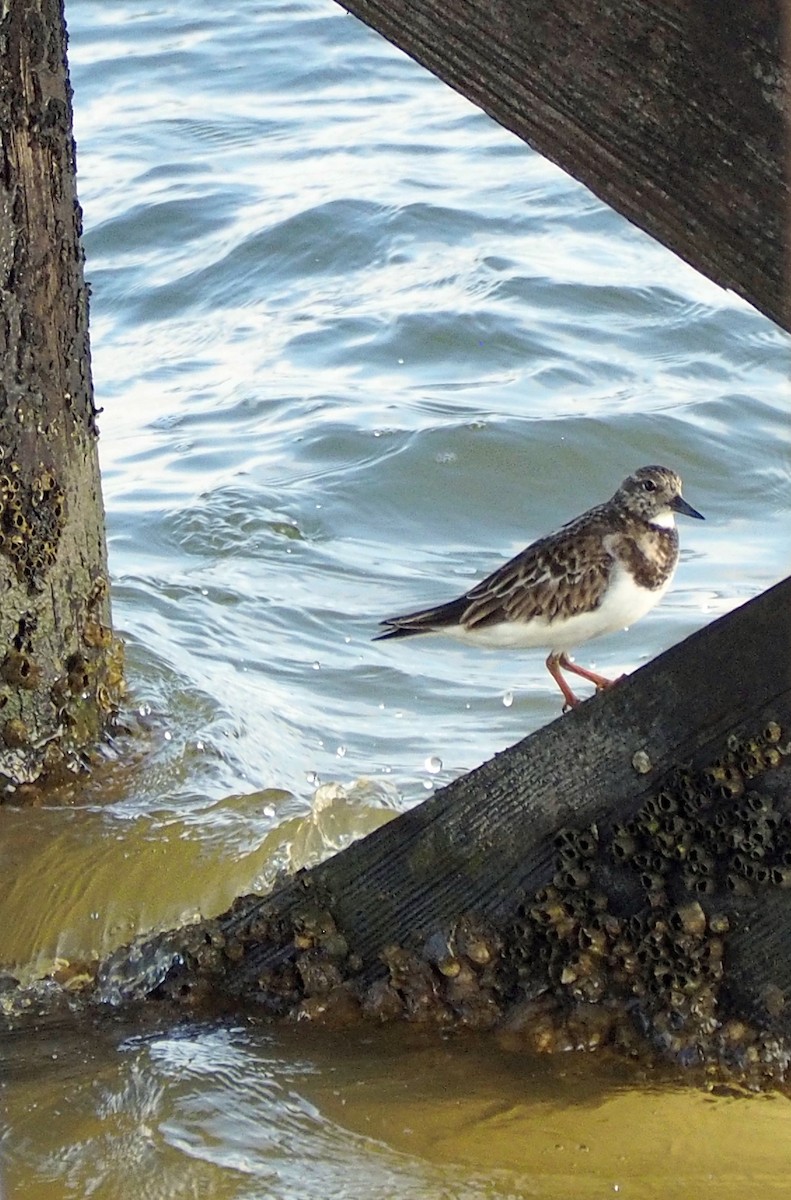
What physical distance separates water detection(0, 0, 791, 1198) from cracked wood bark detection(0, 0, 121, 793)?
0.24 m

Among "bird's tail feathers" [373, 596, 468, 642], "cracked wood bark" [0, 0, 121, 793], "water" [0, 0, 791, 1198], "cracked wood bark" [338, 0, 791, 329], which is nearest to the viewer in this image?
"cracked wood bark" [338, 0, 791, 329]

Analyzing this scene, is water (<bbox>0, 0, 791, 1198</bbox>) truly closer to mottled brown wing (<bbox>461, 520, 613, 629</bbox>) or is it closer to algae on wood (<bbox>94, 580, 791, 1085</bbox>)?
algae on wood (<bbox>94, 580, 791, 1085</bbox>)

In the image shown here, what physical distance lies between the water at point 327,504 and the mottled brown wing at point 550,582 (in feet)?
2.05

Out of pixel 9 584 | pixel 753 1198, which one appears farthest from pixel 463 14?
pixel 9 584

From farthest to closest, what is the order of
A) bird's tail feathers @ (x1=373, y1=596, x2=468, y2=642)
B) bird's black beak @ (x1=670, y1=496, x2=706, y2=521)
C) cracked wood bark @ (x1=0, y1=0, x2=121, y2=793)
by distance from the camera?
bird's black beak @ (x1=670, y1=496, x2=706, y2=521)
bird's tail feathers @ (x1=373, y1=596, x2=468, y2=642)
cracked wood bark @ (x1=0, y1=0, x2=121, y2=793)

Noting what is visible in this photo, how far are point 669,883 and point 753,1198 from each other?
1.47ft

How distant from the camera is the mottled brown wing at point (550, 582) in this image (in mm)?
3996

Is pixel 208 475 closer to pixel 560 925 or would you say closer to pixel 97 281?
pixel 97 281

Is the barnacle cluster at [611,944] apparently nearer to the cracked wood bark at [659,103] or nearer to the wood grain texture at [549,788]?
the wood grain texture at [549,788]

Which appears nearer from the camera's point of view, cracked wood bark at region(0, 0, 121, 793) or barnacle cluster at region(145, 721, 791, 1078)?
barnacle cluster at region(145, 721, 791, 1078)

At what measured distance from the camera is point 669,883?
2332mm

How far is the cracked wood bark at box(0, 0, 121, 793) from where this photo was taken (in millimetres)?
3520

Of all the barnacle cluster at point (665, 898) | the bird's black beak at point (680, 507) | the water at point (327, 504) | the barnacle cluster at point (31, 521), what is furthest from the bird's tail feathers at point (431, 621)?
the barnacle cluster at point (665, 898)

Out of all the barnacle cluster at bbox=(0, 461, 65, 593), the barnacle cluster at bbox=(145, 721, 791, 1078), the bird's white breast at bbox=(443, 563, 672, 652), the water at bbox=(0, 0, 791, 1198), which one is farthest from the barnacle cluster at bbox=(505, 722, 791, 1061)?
the barnacle cluster at bbox=(0, 461, 65, 593)
